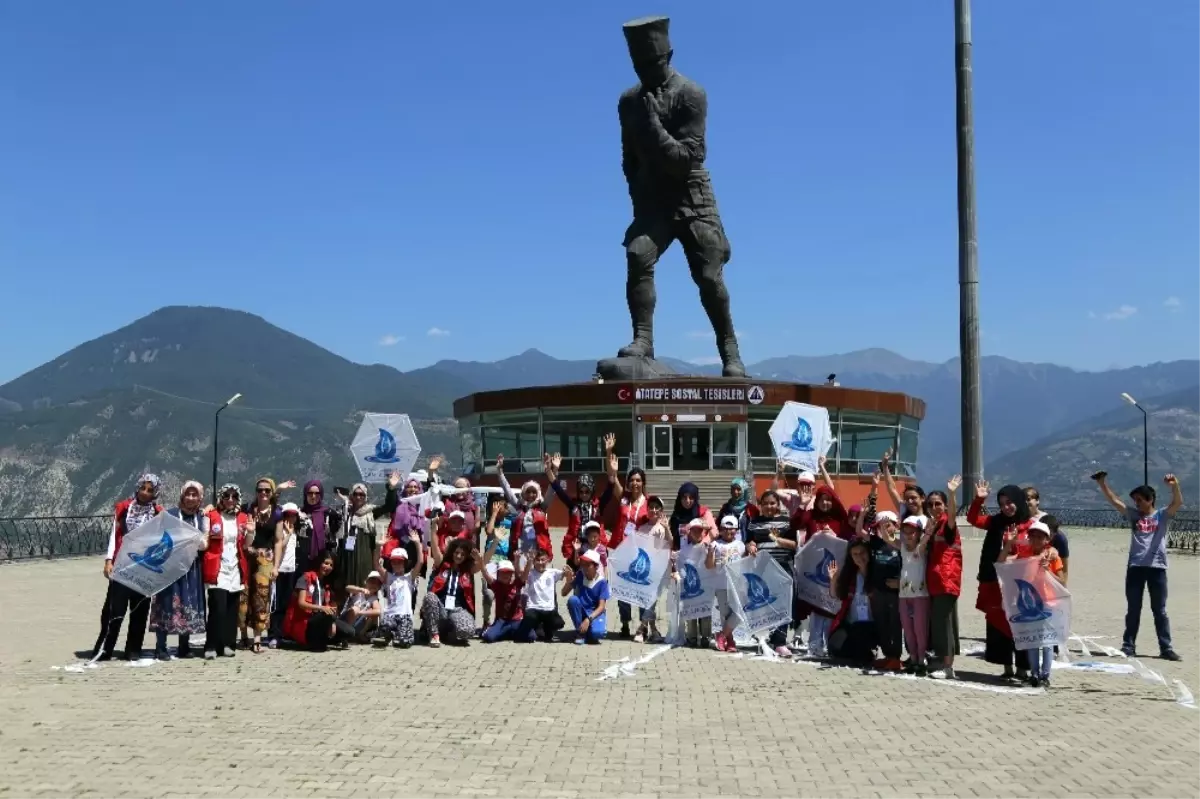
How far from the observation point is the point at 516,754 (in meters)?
6.91

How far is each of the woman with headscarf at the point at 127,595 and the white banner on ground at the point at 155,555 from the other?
0.27 ft

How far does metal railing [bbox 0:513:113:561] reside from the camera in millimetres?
26281

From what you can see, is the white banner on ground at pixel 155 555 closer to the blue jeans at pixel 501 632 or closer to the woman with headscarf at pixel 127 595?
the woman with headscarf at pixel 127 595

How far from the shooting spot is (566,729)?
7.61 meters

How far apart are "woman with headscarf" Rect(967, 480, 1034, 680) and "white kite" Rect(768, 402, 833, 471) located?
4.21 m

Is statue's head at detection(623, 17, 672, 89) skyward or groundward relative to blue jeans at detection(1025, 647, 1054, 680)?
skyward

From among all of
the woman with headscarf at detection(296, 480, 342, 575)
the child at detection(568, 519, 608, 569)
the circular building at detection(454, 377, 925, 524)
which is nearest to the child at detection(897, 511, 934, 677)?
the child at detection(568, 519, 608, 569)

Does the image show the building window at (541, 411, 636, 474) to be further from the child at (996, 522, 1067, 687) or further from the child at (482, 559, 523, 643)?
the child at (996, 522, 1067, 687)

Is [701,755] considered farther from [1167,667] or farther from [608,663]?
[1167,667]

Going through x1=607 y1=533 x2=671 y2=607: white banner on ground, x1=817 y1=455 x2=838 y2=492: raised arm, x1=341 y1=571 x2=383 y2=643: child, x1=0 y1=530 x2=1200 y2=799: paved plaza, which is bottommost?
x1=0 y1=530 x2=1200 y2=799: paved plaza

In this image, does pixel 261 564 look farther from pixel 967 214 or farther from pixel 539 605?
pixel 967 214

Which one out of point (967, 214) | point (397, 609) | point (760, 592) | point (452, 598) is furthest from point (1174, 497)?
point (967, 214)

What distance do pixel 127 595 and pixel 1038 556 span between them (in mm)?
7960

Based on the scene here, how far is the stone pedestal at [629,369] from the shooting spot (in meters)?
35.0
